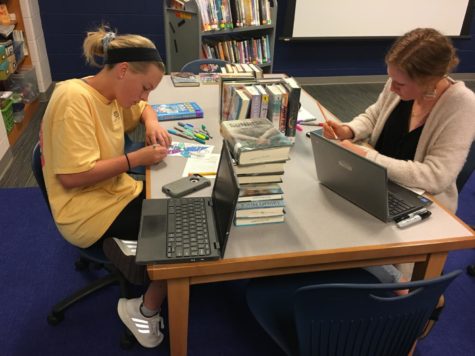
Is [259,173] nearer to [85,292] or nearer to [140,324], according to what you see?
[140,324]

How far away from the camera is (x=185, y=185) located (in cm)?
139

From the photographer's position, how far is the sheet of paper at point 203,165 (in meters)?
1.49

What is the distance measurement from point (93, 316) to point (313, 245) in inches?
44.2

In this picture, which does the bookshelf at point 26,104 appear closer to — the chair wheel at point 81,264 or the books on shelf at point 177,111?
the chair wheel at point 81,264

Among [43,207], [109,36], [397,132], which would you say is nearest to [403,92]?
[397,132]

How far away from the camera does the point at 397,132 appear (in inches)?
69.6

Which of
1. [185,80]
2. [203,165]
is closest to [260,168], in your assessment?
[203,165]

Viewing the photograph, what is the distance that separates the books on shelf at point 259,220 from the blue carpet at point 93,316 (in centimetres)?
72

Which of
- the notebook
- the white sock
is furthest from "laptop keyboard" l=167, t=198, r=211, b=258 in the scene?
the white sock

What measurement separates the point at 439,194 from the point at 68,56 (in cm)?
397

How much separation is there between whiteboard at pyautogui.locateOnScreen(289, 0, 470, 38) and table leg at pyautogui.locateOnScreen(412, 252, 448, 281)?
3.80 meters

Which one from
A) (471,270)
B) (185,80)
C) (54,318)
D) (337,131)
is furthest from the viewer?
(185,80)

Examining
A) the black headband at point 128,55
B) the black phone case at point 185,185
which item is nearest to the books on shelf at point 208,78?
the black headband at point 128,55

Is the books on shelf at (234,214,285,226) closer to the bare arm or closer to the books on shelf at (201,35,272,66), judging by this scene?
the bare arm
